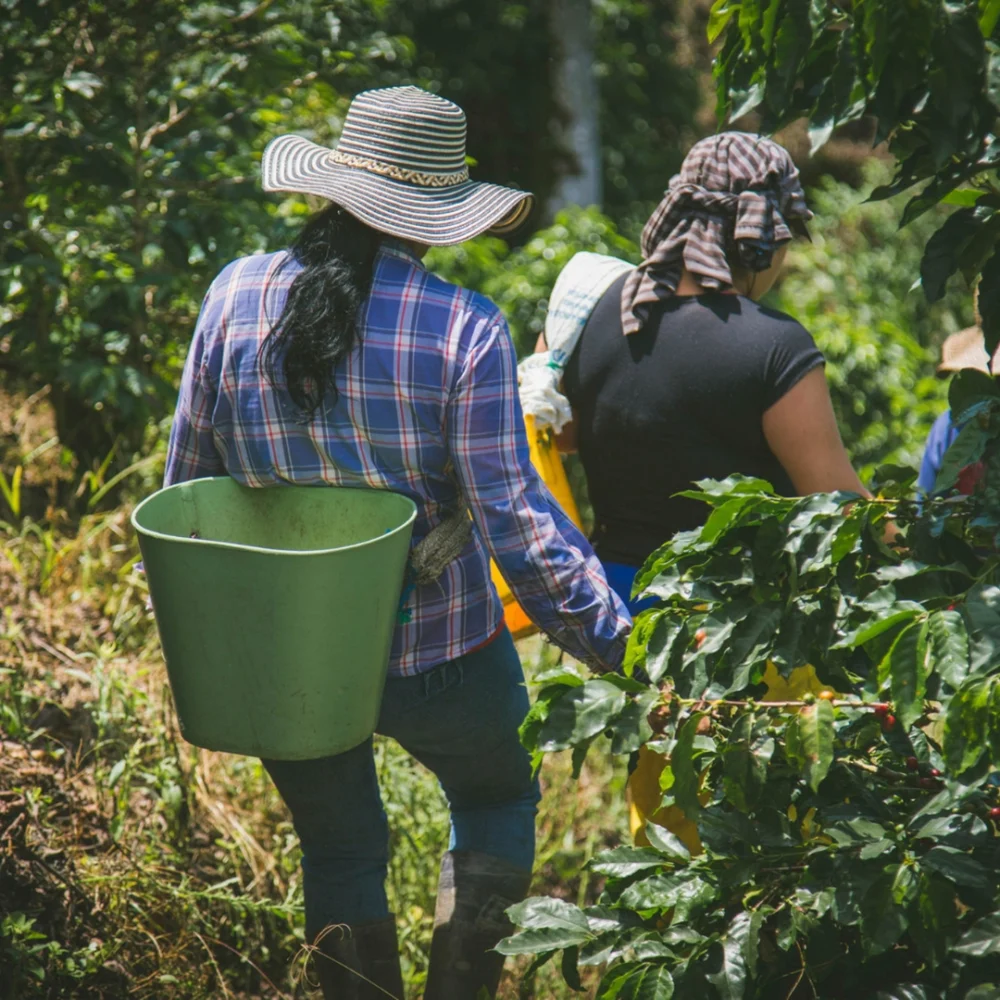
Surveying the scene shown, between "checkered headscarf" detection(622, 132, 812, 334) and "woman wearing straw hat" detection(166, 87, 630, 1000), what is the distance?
0.32m

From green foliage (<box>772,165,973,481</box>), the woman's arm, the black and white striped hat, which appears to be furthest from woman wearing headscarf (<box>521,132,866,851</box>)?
green foliage (<box>772,165,973,481</box>)

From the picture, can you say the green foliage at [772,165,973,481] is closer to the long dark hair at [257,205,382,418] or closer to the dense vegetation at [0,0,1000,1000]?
the dense vegetation at [0,0,1000,1000]

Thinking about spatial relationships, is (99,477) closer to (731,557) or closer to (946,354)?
(946,354)

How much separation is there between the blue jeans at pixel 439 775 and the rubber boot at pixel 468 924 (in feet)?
0.10

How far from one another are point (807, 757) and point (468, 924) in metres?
0.97

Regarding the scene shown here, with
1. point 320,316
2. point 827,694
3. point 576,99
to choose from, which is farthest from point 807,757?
point 576,99

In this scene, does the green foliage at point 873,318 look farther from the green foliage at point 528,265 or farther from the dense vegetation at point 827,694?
the dense vegetation at point 827,694

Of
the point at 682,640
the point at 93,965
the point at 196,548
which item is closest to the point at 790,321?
the point at 682,640

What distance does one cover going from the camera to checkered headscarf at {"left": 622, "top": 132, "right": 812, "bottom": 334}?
222 centimetres

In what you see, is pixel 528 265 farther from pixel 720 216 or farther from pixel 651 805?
pixel 651 805

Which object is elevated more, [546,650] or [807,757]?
[807,757]

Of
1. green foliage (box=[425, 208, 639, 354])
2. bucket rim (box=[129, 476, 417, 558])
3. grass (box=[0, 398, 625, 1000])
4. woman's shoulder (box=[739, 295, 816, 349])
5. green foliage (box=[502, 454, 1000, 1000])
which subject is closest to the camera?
green foliage (box=[502, 454, 1000, 1000])

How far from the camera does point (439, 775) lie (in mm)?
2080

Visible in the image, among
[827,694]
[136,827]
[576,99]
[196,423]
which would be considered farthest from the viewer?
[576,99]
